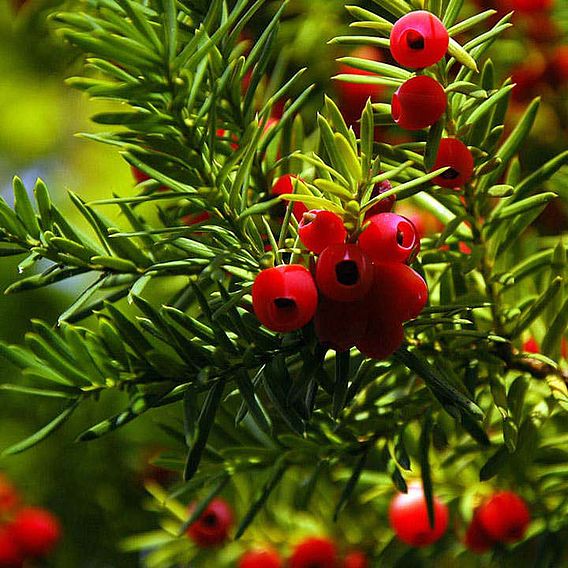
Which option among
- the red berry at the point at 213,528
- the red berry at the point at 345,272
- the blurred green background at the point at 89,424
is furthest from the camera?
the blurred green background at the point at 89,424

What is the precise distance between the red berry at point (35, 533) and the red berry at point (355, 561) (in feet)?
1.26

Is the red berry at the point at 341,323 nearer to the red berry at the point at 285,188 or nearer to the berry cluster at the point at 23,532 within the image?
the red berry at the point at 285,188

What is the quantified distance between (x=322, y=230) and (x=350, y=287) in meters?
0.03

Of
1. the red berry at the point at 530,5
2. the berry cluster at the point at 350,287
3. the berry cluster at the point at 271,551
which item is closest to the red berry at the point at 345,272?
the berry cluster at the point at 350,287

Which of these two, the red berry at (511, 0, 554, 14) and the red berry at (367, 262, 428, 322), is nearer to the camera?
the red berry at (367, 262, 428, 322)

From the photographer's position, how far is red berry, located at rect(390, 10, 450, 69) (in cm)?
39

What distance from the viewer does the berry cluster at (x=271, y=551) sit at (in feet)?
2.51

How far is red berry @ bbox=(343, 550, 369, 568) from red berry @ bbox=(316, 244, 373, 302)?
49cm

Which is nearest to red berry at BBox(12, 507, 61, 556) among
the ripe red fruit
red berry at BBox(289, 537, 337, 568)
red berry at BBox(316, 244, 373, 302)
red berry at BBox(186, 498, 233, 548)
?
red berry at BBox(186, 498, 233, 548)

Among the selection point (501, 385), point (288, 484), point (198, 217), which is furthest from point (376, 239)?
point (288, 484)

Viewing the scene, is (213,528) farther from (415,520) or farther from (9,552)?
(9,552)

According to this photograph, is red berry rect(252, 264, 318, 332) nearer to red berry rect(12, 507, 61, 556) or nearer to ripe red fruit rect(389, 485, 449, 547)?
ripe red fruit rect(389, 485, 449, 547)

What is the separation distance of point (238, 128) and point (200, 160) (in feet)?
0.21

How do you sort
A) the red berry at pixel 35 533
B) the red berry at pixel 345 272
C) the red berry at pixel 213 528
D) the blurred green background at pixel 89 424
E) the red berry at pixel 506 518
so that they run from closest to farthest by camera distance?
the red berry at pixel 345 272 → the red berry at pixel 506 518 → the red berry at pixel 213 528 → the blurred green background at pixel 89 424 → the red berry at pixel 35 533
